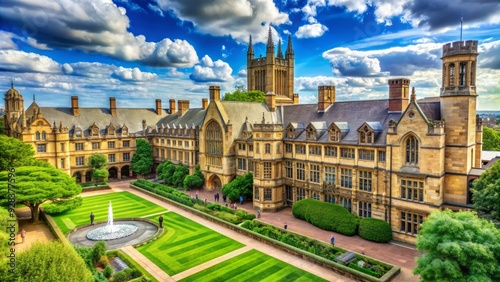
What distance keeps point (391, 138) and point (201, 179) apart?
35.1 m

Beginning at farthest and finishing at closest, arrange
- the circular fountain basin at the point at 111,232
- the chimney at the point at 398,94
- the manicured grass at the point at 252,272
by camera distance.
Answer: the chimney at the point at 398,94, the circular fountain basin at the point at 111,232, the manicured grass at the point at 252,272

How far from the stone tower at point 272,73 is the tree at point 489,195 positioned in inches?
2283

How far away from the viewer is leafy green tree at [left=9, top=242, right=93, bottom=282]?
17734 millimetres

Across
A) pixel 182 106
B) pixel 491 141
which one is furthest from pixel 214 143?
pixel 491 141

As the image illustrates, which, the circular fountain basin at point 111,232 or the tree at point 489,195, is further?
the circular fountain basin at point 111,232

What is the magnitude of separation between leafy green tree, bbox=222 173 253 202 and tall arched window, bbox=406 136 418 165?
23822mm

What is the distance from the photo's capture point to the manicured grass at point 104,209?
42.3 meters

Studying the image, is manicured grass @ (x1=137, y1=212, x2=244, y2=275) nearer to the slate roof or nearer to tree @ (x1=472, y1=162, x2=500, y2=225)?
the slate roof

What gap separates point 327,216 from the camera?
126 feet

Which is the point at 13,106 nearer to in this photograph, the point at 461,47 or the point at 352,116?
the point at 352,116

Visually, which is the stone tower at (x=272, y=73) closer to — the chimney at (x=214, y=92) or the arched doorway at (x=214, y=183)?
the chimney at (x=214, y=92)

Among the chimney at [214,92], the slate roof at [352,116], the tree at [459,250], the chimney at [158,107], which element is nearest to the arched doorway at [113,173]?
the chimney at [158,107]

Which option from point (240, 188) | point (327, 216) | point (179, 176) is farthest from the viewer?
point (179, 176)

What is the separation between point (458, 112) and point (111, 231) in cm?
3991
